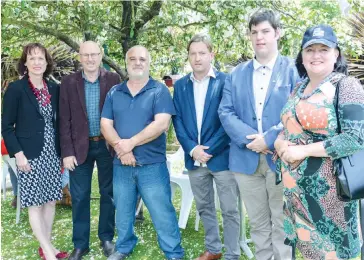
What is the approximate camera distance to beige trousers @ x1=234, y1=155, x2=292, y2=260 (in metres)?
3.71

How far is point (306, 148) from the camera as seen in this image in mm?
2859

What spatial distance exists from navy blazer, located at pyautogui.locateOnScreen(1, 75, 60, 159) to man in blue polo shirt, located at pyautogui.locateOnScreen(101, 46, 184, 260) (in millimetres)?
662

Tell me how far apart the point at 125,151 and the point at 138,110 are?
420 mm

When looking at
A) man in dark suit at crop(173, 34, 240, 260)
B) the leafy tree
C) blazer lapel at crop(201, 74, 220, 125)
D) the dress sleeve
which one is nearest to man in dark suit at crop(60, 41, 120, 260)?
the leafy tree

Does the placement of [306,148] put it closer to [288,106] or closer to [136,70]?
[288,106]

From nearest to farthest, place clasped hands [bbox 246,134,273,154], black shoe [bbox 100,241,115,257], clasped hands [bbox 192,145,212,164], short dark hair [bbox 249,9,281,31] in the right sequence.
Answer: clasped hands [bbox 246,134,273,154] < short dark hair [bbox 249,9,281,31] < clasped hands [bbox 192,145,212,164] < black shoe [bbox 100,241,115,257]

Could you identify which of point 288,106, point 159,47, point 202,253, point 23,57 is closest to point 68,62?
point 159,47

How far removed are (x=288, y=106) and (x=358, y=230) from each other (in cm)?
92

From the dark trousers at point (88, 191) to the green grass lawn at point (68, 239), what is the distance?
287 mm

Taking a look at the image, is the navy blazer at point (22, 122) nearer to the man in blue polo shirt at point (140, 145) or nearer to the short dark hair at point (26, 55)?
the short dark hair at point (26, 55)

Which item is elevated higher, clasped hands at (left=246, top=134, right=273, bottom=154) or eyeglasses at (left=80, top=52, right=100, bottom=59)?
eyeglasses at (left=80, top=52, right=100, bottom=59)

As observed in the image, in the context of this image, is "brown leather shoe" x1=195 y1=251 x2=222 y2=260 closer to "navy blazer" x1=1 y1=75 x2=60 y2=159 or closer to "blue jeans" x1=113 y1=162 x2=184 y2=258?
"blue jeans" x1=113 y1=162 x2=184 y2=258

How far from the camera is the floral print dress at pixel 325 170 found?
2729 mm

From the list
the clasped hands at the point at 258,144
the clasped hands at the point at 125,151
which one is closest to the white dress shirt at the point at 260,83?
the clasped hands at the point at 258,144
